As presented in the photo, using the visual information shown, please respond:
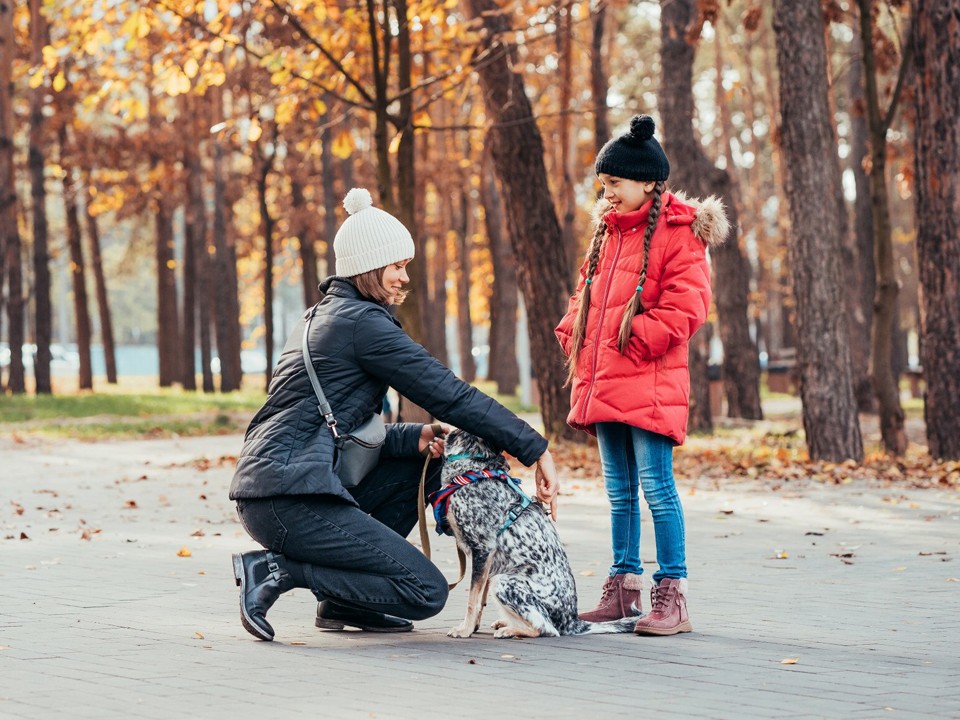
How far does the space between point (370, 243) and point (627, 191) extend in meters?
1.12

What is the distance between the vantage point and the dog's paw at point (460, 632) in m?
5.51

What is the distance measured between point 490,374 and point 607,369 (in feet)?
96.1

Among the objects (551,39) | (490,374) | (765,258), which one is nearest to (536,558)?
(551,39)

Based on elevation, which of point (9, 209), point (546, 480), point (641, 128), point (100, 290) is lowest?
point (546, 480)

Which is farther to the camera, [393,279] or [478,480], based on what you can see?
[393,279]

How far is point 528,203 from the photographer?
14875 millimetres

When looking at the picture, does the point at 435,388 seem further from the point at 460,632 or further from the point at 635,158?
the point at 635,158

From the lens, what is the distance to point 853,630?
5602 millimetres

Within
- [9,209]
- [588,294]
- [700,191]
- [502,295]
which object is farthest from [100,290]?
[588,294]

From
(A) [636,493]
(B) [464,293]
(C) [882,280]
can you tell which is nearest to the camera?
(A) [636,493]

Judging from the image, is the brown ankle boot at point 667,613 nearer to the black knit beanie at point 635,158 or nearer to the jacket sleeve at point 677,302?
the jacket sleeve at point 677,302

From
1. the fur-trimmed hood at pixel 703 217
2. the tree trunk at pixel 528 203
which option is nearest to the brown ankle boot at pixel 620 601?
the fur-trimmed hood at pixel 703 217

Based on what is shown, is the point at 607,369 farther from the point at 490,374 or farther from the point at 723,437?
the point at 490,374

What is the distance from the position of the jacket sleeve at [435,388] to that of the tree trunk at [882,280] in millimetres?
9357
